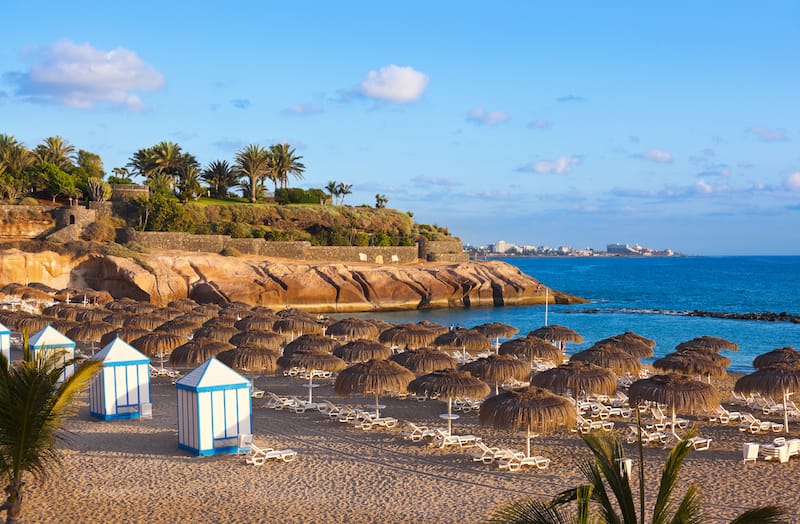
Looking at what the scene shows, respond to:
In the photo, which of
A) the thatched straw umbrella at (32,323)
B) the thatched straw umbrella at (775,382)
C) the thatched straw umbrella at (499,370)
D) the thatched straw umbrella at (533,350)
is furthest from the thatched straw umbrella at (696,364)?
the thatched straw umbrella at (32,323)

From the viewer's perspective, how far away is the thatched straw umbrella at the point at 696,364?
1892 centimetres

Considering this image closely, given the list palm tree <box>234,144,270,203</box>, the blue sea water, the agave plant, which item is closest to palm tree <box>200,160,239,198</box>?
palm tree <box>234,144,270,203</box>

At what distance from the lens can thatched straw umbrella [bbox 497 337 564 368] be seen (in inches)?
807

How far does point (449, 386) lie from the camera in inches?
589

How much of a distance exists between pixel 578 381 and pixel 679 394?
2.03 meters

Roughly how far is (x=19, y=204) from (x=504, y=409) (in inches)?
2032

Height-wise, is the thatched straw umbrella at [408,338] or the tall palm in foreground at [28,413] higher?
the tall palm in foreground at [28,413]

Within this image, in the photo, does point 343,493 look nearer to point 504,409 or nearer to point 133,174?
point 504,409

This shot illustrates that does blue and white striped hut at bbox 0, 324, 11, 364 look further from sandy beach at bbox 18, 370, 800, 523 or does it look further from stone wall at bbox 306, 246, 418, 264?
stone wall at bbox 306, 246, 418, 264

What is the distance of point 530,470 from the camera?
42.5ft

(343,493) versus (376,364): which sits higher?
(376,364)

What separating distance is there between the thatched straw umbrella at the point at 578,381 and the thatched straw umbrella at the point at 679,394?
0.76m

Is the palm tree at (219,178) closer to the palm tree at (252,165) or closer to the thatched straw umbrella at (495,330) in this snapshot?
the palm tree at (252,165)

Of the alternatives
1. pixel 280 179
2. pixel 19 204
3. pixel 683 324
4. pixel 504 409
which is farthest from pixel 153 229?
pixel 504 409
